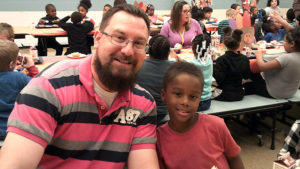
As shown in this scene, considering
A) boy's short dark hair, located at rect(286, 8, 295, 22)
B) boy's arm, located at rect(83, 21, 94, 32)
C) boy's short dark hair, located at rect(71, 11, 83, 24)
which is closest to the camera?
boy's short dark hair, located at rect(71, 11, 83, 24)

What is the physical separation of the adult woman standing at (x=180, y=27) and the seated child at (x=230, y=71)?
1.33 m

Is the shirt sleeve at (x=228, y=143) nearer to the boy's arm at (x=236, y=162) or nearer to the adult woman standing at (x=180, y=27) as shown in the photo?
the boy's arm at (x=236, y=162)

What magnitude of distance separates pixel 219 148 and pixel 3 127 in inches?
66.7

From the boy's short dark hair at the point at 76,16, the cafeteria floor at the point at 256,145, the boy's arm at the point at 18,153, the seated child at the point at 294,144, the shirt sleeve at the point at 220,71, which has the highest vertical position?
the boy's short dark hair at the point at 76,16

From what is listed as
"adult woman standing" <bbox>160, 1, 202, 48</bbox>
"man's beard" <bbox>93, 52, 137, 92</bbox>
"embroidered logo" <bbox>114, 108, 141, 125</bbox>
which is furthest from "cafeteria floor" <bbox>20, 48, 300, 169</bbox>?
"man's beard" <bbox>93, 52, 137, 92</bbox>

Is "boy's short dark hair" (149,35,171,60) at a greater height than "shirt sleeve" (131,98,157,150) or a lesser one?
greater

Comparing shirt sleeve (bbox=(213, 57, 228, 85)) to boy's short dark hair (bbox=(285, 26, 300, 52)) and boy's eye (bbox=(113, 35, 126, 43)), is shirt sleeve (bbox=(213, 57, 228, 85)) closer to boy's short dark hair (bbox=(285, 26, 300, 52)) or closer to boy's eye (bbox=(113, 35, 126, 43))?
boy's short dark hair (bbox=(285, 26, 300, 52))

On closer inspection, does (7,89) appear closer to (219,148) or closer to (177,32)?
(219,148)

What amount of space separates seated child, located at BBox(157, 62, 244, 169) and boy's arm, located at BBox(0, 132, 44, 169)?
2.55 ft

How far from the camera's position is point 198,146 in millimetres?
1680

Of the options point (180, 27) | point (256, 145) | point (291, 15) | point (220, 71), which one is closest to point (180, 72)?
point (220, 71)

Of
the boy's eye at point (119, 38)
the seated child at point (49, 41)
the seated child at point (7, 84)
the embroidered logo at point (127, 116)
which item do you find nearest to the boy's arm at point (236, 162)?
the embroidered logo at point (127, 116)

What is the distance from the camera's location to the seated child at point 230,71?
125 inches

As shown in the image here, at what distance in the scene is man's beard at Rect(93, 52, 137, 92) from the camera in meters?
1.34
